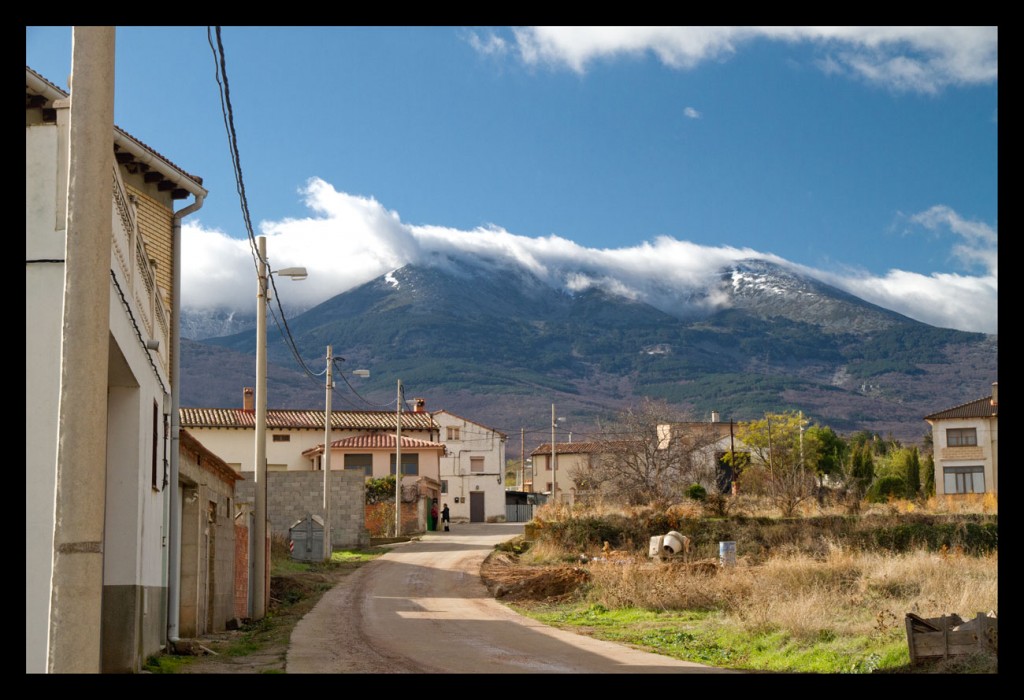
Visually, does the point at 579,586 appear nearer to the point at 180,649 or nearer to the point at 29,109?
Result: the point at 180,649

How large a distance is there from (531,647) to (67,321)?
43.5 ft

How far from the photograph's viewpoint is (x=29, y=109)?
1758 centimetres

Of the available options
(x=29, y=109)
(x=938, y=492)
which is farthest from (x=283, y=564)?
(x=938, y=492)

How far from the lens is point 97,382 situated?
635 centimetres

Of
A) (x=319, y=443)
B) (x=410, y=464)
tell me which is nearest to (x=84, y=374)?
(x=410, y=464)

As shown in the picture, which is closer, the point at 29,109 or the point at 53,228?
the point at 53,228

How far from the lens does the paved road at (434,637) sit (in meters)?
15.4

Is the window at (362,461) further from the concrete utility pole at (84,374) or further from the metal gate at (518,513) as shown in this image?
the concrete utility pole at (84,374)

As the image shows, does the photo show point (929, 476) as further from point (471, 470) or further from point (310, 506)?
point (310, 506)

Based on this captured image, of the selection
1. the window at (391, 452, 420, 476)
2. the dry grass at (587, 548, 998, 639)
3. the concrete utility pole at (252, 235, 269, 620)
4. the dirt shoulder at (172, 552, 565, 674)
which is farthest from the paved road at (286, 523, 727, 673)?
the window at (391, 452, 420, 476)

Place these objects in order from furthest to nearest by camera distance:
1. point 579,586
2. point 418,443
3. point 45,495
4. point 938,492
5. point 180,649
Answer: point 418,443, point 938,492, point 579,586, point 180,649, point 45,495

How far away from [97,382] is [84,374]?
9 centimetres

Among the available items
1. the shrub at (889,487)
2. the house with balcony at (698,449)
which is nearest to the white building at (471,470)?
the house with balcony at (698,449)

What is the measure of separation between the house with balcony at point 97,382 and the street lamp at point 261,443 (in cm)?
143
